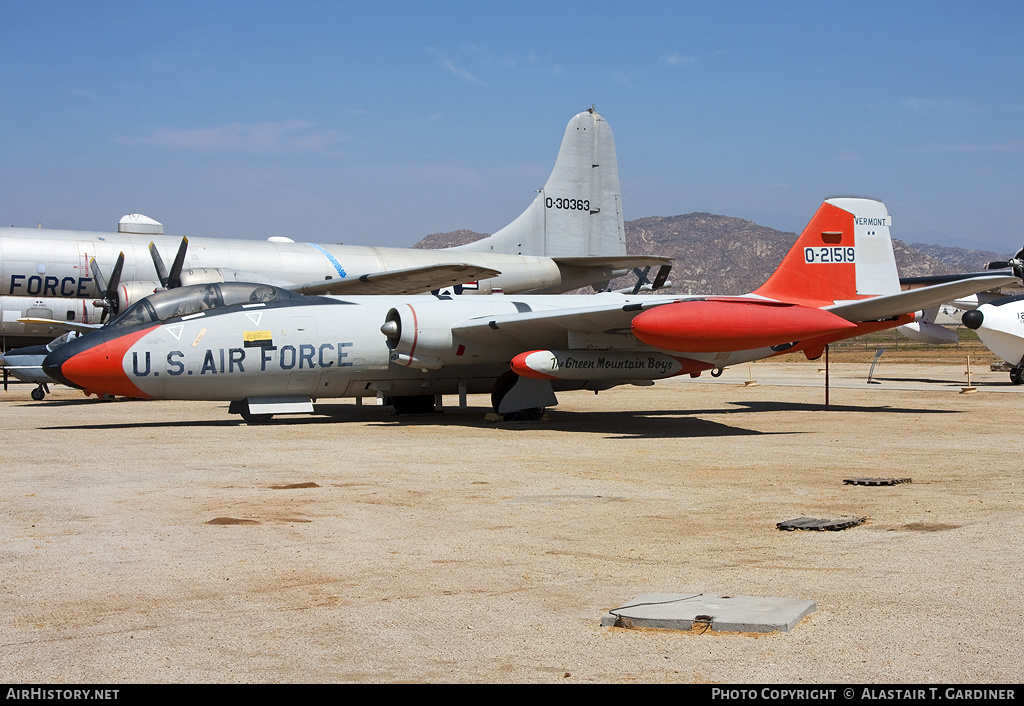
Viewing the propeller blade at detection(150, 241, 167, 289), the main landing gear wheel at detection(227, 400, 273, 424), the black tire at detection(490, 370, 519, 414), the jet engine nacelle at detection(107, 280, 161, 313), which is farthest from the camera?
the jet engine nacelle at detection(107, 280, 161, 313)

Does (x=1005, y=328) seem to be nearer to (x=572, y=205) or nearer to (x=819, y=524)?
(x=572, y=205)

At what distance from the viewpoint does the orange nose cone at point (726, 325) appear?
14.5 metres

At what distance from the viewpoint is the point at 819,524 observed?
23.7 ft

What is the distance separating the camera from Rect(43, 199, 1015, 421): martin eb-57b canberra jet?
1495 centimetres

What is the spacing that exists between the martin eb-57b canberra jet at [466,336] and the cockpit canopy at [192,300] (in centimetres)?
2

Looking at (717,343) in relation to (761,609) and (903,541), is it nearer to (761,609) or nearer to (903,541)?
(903,541)

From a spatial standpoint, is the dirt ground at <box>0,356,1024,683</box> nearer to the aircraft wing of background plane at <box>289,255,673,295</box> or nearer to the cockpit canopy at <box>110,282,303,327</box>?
the cockpit canopy at <box>110,282,303,327</box>

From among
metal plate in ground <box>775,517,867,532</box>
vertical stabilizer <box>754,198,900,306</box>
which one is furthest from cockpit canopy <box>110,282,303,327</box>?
metal plate in ground <box>775,517,867,532</box>

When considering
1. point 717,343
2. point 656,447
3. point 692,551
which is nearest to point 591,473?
point 656,447

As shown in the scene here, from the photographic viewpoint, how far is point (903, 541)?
6684 millimetres

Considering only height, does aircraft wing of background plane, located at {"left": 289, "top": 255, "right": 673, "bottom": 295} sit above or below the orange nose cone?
above

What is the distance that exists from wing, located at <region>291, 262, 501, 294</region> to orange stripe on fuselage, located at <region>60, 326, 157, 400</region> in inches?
370

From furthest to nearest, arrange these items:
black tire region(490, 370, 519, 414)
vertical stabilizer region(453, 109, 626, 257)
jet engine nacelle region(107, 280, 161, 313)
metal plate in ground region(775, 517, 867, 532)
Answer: vertical stabilizer region(453, 109, 626, 257), jet engine nacelle region(107, 280, 161, 313), black tire region(490, 370, 519, 414), metal plate in ground region(775, 517, 867, 532)

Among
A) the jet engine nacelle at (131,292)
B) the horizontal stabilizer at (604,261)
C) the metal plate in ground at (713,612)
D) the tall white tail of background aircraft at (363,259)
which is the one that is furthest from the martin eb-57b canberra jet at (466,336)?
the horizontal stabilizer at (604,261)
